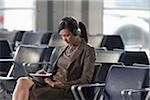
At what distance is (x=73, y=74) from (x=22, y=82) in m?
0.51

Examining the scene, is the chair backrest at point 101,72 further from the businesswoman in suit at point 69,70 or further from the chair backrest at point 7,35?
the chair backrest at point 7,35

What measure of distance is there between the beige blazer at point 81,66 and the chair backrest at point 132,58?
694mm

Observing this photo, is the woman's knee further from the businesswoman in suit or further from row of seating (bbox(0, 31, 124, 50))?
row of seating (bbox(0, 31, 124, 50))

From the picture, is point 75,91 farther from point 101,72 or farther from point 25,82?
point 101,72

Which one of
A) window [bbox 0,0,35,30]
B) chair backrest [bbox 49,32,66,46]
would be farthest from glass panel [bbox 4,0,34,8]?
chair backrest [bbox 49,32,66,46]

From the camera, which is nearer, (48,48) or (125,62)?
(125,62)

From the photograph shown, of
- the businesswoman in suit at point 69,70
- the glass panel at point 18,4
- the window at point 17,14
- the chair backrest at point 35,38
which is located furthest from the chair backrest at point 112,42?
the businesswoman in suit at point 69,70

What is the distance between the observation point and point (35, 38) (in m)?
8.09

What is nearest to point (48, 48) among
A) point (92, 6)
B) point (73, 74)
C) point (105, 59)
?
point (105, 59)

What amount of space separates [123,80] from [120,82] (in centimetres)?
4

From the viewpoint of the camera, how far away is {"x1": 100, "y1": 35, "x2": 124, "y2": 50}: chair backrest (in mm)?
7422

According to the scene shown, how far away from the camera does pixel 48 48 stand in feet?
19.4

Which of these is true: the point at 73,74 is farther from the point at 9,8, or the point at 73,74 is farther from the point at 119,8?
the point at 9,8

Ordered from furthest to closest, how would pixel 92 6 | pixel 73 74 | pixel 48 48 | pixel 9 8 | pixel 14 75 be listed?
pixel 9 8
pixel 92 6
pixel 48 48
pixel 14 75
pixel 73 74
